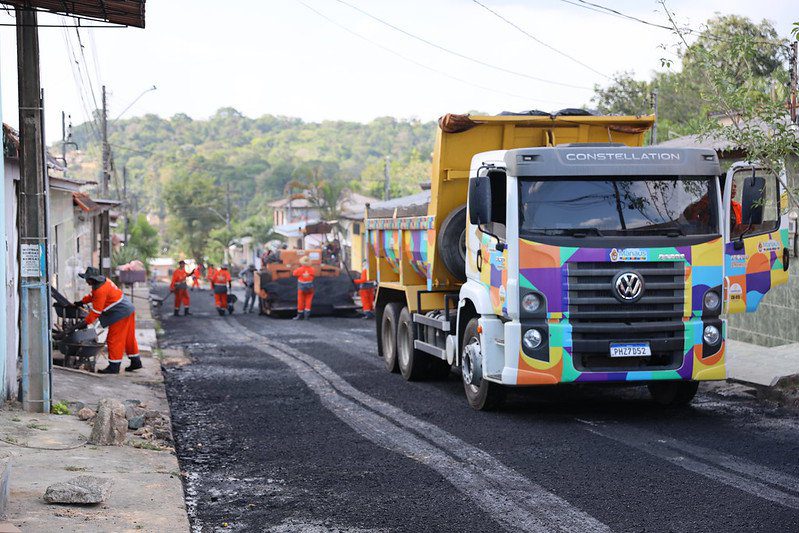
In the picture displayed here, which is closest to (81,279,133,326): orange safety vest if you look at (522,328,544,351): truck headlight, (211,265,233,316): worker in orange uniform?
(522,328,544,351): truck headlight

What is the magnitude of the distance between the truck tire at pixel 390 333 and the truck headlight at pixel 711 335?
5.18m

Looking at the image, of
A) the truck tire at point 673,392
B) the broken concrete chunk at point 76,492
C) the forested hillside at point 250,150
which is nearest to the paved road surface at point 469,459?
the truck tire at point 673,392

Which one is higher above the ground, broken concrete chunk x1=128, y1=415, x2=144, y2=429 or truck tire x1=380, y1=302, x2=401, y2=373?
truck tire x1=380, y1=302, x2=401, y2=373

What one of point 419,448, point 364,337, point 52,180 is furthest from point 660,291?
point 364,337

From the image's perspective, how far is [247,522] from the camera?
21.5ft

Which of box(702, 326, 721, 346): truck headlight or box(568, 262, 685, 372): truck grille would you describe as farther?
box(702, 326, 721, 346): truck headlight

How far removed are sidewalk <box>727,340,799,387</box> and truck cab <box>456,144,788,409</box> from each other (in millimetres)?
2336

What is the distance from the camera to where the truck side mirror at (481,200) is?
985 centimetres

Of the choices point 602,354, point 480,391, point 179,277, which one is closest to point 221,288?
point 179,277

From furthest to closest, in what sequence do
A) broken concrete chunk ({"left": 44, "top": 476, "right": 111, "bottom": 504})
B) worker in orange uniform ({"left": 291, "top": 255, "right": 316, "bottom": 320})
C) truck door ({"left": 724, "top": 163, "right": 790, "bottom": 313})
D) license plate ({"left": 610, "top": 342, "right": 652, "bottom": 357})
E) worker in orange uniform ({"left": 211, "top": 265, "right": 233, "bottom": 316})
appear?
worker in orange uniform ({"left": 211, "top": 265, "right": 233, "bottom": 316}) < worker in orange uniform ({"left": 291, "top": 255, "right": 316, "bottom": 320}) < truck door ({"left": 724, "top": 163, "right": 790, "bottom": 313}) < license plate ({"left": 610, "top": 342, "right": 652, "bottom": 357}) < broken concrete chunk ({"left": 44, "top": 476, "right": 111, "bottom": 504})

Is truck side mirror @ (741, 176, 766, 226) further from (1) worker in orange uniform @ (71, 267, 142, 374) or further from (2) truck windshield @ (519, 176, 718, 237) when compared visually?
(1) worker in orange uniform @ (71, 267, 142, 374)

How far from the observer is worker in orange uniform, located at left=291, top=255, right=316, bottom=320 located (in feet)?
84.7

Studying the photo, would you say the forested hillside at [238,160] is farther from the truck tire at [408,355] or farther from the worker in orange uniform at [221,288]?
the truck tire at [408,355]

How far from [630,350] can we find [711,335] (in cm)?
88
